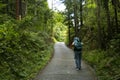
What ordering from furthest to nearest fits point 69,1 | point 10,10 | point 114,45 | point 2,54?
point 69,1, point 10,10, point 114,45, point 2,54

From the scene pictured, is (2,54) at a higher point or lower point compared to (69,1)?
lower

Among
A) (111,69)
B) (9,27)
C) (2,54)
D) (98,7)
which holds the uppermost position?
(98,7)

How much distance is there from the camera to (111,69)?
13281 mm

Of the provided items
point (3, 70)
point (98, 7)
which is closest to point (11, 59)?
point (3, 70)

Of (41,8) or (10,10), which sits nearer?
(10,10)

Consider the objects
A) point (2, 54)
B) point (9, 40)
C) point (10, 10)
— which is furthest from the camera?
point (10, 10)

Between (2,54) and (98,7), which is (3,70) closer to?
(2,54)

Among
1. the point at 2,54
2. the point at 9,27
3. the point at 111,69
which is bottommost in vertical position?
the point at 111,69

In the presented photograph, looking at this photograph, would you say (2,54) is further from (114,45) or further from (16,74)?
(114,45)

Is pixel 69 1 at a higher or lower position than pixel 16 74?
higher

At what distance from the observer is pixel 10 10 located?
1077 inches

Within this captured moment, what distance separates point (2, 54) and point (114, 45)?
7615 mm

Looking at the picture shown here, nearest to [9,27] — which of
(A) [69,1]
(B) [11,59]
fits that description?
(B) [11,59]

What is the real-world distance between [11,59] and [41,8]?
2724 centimetres
